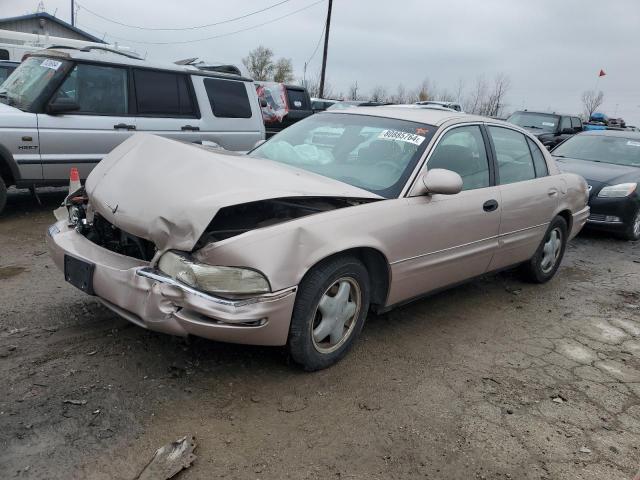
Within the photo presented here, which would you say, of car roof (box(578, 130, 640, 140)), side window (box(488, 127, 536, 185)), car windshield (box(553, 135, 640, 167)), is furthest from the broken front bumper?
car roof (box(578, 130, 640, 140))

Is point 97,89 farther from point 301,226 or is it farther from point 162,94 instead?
point 301,226

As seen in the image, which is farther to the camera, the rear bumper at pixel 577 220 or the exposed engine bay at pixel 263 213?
the rear bumper at pixel 577 220

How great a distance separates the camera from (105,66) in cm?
655

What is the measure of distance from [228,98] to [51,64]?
2.36 metres

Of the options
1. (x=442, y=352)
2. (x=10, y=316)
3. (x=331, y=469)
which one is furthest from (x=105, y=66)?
(x=331, y=469)

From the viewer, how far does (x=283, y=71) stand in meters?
50.0

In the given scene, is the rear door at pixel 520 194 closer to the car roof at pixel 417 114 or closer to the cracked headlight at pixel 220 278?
the car roof at pixel 417 114

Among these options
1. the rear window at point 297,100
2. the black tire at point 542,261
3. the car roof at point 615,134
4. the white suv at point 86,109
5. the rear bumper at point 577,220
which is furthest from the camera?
the rear window at point 297,100

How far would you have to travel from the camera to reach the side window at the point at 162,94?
6859mm

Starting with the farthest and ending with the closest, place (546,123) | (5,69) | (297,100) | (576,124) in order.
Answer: (576,124) → (546,123) → (297,100) → (5,69)

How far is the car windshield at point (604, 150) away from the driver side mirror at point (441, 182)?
6267mm

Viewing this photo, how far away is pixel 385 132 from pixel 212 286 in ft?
6.48

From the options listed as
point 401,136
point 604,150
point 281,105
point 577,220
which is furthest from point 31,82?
point 604,150

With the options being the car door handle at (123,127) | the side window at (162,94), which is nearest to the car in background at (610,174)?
the side window at (162,94)
